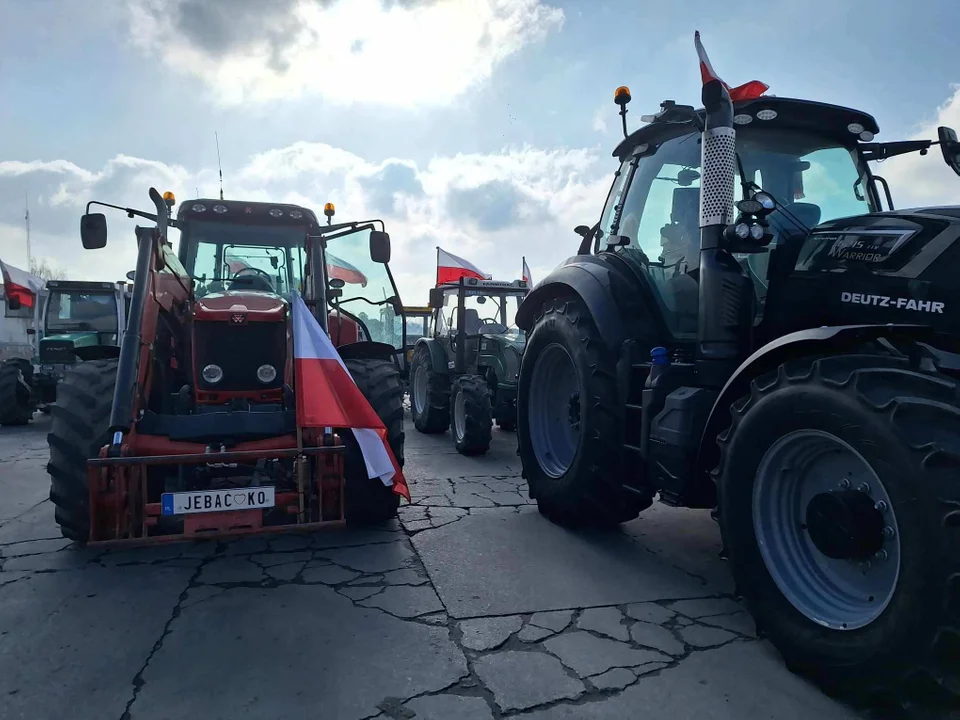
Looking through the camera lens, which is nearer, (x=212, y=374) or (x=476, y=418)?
(x=212, y=374)

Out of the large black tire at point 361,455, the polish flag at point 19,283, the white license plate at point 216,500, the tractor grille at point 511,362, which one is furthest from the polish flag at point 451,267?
the polish flag at point 19,283

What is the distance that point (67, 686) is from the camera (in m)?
2.37

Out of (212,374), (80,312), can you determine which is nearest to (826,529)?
(212,374)

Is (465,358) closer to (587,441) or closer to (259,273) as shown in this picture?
(259,273)

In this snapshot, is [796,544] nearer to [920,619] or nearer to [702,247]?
[920,619]

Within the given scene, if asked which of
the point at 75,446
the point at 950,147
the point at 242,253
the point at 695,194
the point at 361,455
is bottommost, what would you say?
the point at 361,455

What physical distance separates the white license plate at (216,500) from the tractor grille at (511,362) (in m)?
4.58

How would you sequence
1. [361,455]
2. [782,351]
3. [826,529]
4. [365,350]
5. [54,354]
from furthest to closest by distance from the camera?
1. [54,354]
2. [365,350]
3. [361,455]
4. [782,351]
5. [826,529]

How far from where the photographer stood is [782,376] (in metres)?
2.44

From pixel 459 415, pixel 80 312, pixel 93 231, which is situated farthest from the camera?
pixel 80 312

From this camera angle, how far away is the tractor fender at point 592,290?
12.4ft

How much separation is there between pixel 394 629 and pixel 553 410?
7.09ft

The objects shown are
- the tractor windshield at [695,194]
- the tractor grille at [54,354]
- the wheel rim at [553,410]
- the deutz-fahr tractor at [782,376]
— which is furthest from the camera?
the tractor grille at [54,354]

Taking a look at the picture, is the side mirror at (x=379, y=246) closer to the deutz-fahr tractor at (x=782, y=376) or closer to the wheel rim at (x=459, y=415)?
the deutz-fahr tractor at (x=782, y=376)
